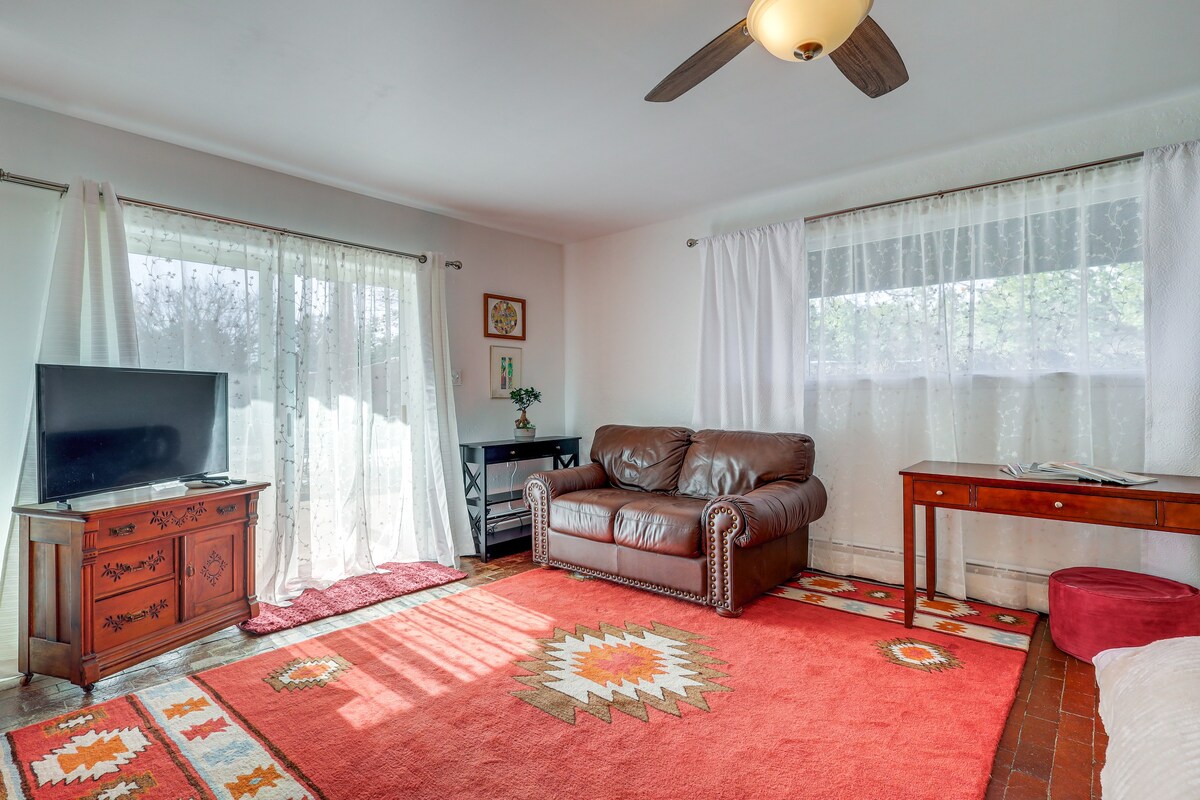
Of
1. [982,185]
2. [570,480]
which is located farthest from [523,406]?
[982,185]

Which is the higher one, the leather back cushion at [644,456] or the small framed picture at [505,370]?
the small framed picture at [505,370]

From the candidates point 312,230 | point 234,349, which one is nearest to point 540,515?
point 234,349

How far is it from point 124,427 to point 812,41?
311 cm

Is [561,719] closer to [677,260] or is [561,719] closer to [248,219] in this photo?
[248,219]

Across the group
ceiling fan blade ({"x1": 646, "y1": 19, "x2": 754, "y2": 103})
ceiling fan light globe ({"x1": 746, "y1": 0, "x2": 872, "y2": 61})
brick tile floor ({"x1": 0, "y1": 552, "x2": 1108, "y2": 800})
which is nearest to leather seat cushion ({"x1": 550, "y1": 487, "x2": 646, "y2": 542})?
brick tile floor ({"x1": 0, "y1": 552, "x2": 1108, "y2": 800})

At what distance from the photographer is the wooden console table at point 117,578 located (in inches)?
91.4

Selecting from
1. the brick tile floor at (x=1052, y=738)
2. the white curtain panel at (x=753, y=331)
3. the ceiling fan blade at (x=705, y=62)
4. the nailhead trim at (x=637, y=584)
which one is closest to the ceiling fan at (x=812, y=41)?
the ceiling fan blade at (x=705, y=62)

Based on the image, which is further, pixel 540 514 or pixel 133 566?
pixel 540 514

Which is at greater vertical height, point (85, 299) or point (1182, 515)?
point (85, 299)

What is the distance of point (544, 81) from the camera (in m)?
2.55

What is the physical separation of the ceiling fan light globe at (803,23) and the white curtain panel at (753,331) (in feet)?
7.68

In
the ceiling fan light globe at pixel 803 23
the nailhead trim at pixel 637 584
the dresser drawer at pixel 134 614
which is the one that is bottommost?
the nailhead trim at pixel 637 584

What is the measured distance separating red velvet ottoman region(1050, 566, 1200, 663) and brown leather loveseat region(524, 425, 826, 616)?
1.22m

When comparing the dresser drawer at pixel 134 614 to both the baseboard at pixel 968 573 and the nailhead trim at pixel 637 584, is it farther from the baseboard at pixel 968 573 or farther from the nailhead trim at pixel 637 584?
the baseboard at pixel 968 573
